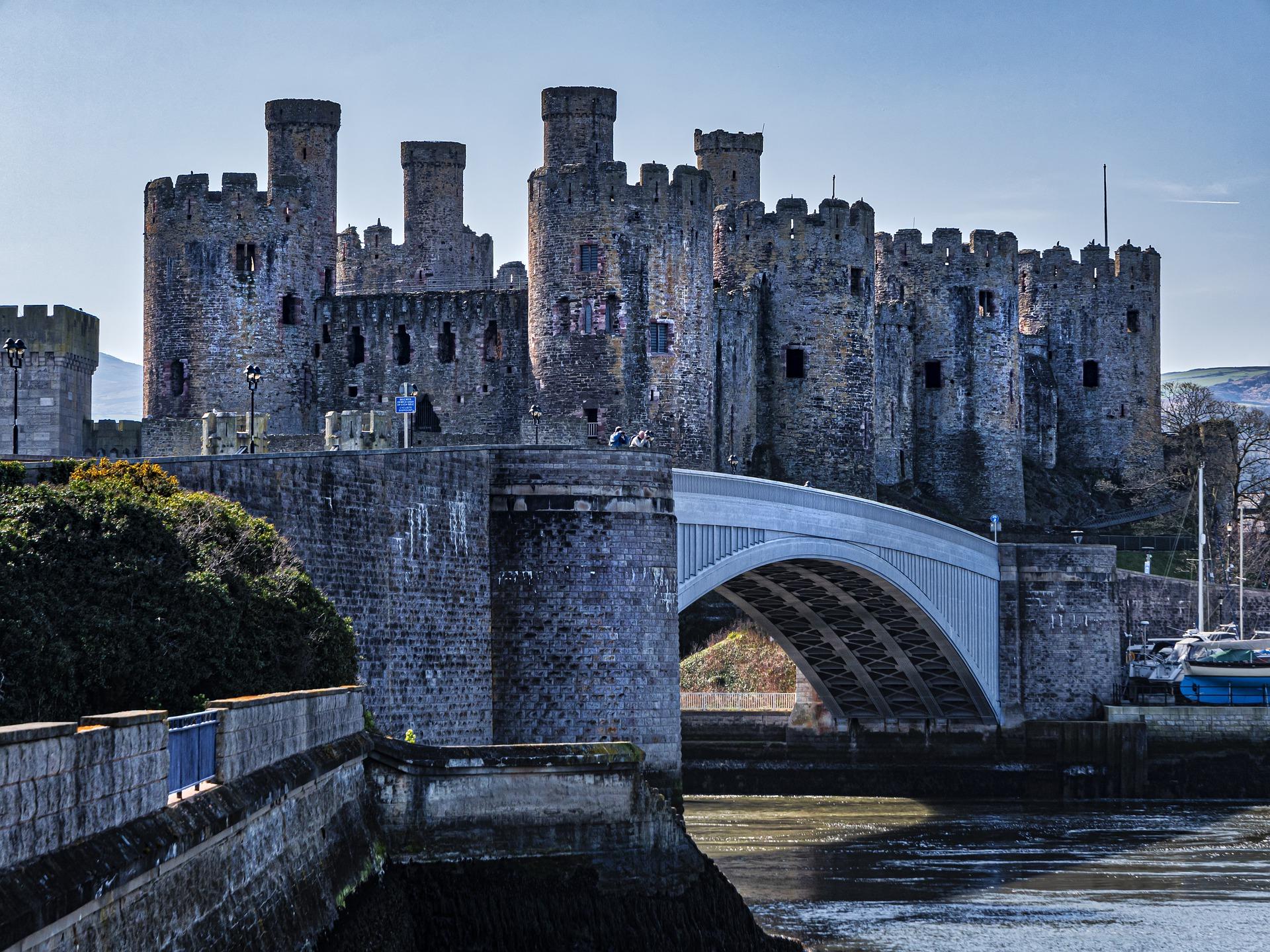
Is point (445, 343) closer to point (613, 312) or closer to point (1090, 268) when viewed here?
point (613, 312)

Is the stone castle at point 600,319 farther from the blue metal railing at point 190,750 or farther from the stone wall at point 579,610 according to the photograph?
the blue metal railing at point 190,750

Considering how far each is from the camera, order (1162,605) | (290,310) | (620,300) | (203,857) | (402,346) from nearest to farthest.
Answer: (203,857) < (620,300) < (290,310) < (402,346) < (1162,605)

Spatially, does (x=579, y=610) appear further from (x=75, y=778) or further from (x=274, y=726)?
(x=75, y=778)

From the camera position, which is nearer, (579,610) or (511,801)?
(511,801)

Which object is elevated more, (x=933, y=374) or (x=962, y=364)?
(x=962, y=364)

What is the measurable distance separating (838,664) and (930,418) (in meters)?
17.3

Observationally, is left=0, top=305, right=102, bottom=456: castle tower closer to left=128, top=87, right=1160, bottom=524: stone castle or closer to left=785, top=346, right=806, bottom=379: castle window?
left=128, top=87, right=1160, bottom=524: stone castle

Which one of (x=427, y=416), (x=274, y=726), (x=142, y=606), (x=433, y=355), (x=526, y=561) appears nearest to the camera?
(x=274, y=726)

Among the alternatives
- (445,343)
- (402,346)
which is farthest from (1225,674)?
(402,346)

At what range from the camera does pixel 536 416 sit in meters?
39.0

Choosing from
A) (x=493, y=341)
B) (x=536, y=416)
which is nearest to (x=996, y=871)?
(x=536, y=416)

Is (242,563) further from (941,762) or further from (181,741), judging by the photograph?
(941,762)

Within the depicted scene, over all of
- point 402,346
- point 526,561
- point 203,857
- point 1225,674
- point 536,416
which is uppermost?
point 402,346

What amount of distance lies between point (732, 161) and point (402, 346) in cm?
1604
